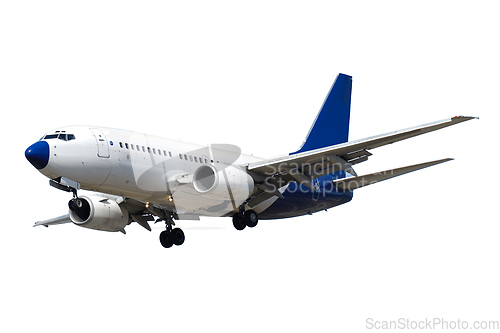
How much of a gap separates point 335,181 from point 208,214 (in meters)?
5.89

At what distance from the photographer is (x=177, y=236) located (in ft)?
99.7

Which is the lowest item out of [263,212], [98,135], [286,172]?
[263,212]

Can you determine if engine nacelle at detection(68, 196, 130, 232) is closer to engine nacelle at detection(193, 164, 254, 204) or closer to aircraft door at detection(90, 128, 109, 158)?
aircraft door at detection(90, 128, 109, 158)

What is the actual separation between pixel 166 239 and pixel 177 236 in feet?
1.65

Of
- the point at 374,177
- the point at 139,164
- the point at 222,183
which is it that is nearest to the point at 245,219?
the point at 222,183

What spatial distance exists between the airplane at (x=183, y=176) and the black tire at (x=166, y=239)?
43 millimetres

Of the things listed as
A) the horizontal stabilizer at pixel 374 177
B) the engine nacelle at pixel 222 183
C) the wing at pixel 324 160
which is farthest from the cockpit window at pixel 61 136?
the horizontal stabilizer at pixel 374 177

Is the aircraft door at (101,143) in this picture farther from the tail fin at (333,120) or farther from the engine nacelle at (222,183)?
the tail fin at (333,120)

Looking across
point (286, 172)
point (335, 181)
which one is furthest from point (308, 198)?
point (286, 172)

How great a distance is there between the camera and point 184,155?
27500 mm

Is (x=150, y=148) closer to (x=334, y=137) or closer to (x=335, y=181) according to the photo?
(x=335, y=181)

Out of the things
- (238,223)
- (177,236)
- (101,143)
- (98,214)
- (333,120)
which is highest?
(101,143)

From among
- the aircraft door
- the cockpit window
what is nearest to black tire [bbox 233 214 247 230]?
the aircraft door

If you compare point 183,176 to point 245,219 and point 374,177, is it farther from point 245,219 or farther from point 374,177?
point 374,177
